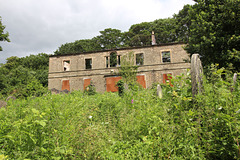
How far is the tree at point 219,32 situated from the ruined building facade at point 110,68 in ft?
28.6

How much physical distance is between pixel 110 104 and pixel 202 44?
8500mm

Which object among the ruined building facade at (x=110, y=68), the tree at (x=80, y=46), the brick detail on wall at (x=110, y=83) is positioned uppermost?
the tree at (x=80, y=46)

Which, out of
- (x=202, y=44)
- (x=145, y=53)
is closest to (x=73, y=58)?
(x=145, y=53)

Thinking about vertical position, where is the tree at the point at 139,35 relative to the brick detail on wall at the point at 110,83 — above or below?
above

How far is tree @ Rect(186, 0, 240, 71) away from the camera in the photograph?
30.4 ft

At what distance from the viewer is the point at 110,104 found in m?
4.30

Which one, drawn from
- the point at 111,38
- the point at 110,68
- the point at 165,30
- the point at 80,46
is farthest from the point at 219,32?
the point at 80,46

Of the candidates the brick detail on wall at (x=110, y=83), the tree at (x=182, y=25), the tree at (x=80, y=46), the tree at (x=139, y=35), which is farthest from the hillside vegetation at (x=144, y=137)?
the tree at (x=80, y=46)

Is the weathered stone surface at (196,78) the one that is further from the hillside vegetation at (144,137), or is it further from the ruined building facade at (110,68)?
the ruined building facade at (110,68)

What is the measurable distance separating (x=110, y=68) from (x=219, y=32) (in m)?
14.1

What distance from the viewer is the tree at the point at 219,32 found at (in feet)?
30.4

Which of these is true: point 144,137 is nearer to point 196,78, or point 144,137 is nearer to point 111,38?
point 196,78

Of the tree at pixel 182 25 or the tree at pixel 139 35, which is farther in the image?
the tree at pixel 139 35

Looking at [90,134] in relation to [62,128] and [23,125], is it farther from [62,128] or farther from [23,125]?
[23,125]
